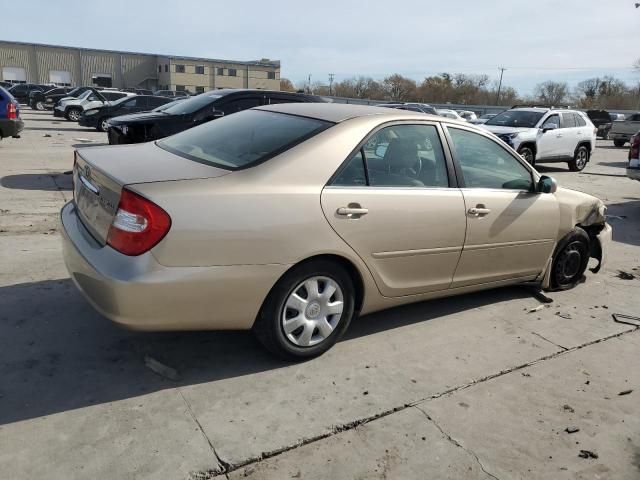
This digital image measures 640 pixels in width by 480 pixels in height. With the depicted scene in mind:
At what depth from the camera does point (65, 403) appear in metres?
2.82

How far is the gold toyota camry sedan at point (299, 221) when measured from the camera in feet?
9.18

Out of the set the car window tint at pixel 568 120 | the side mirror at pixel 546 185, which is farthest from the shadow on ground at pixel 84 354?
the car window tint at pixel 568 120

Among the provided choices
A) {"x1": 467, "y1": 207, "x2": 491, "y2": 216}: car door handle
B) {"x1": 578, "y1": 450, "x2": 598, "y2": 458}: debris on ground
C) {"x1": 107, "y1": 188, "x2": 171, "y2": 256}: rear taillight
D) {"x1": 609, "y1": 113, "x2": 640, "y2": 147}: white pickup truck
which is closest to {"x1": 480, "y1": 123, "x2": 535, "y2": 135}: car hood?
{"x1": 467, "y1": 207, "x2": 491, "y2": 216}: car door handle

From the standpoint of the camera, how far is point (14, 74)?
72.2 meters

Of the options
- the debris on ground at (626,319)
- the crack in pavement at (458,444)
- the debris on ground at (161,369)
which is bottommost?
the debris on ground at (626,319)

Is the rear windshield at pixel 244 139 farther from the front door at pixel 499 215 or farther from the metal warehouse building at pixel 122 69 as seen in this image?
the metal warehouse building at pixel 122 69

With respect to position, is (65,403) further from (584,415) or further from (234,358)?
(584,415)

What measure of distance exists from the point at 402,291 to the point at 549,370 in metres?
1.12

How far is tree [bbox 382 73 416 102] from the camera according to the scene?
86062 mm

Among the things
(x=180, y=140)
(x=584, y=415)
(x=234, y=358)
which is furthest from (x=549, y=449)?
(x=180, y=140)

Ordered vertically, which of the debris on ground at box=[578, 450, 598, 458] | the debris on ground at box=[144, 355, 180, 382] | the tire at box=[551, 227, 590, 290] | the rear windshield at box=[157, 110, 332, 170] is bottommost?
the debris on ground at box=[578, 450, 598, 458]

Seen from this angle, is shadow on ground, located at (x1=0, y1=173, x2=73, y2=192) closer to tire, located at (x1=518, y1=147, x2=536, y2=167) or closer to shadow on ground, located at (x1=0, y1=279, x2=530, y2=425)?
shadow on ground, located at (x1=0, y1=279, x2=530, y2=425)

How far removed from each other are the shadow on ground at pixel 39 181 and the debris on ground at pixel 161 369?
5955 millimetres

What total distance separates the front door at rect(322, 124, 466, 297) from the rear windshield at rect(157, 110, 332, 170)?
1.36 feet
